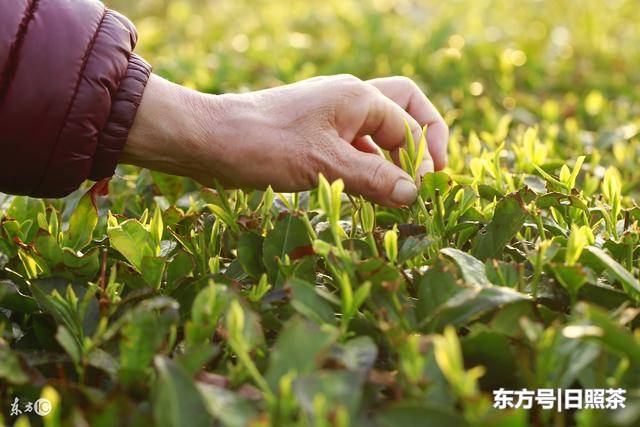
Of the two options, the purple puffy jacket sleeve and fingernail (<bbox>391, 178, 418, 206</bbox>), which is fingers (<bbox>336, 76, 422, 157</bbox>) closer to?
fingernail (<bbox>391, 178, 418, 206</bbox>)

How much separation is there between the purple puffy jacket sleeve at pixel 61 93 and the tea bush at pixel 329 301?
0.10 metres

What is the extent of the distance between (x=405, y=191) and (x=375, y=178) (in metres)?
0.07

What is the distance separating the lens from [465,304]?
4.13ft

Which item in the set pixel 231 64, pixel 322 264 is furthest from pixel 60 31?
pixel 231 64

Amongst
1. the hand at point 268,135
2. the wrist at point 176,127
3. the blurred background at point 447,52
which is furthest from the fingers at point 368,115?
the blurred background at point 447,52

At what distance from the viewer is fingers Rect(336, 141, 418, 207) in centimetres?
178

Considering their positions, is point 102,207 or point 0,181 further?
point 102,207

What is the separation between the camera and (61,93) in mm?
1717

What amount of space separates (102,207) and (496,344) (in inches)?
47.9

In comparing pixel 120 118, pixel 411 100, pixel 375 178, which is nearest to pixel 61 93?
pixel 120 118

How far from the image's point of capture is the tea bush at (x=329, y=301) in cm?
109

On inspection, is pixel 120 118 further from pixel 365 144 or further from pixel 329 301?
pixel 329 301

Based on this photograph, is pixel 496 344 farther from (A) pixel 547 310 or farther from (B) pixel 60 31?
(B) pixel 60 31

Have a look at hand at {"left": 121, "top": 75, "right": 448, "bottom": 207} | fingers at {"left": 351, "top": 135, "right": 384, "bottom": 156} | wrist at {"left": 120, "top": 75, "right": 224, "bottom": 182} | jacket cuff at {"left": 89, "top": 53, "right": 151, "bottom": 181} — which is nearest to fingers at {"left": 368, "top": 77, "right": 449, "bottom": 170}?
fingers at {"left": 351, "top": 135, "right": 384, "bottom": 156}
